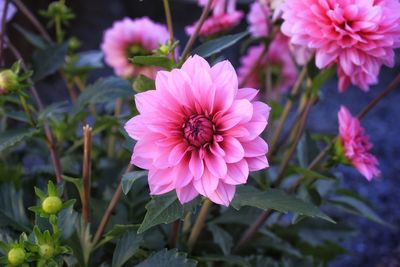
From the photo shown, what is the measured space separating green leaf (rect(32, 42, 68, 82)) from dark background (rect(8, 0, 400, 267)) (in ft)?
3.01

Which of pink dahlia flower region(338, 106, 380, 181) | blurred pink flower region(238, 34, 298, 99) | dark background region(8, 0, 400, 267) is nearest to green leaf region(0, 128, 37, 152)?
pink dahlia flower region(338, 106, 380, 181)

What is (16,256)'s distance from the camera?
20.6 inches

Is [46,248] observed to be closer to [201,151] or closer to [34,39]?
[201,151]

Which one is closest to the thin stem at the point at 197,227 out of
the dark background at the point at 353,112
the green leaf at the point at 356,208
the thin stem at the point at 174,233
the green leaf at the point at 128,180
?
the thin stem at the point at 174,233

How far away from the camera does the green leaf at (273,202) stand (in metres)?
0.59

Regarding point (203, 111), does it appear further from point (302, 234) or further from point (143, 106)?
point (302, 234)

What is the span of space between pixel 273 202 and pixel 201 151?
0.12 metres

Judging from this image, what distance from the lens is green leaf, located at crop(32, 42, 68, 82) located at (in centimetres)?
88

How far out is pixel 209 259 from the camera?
727 millimetres

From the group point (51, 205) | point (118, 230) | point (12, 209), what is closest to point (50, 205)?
point (51, 205)

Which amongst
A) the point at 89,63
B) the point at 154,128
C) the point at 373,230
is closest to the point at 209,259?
the point at 154,128

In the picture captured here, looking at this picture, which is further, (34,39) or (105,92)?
(34,39)

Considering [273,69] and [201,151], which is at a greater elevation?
[201,151]

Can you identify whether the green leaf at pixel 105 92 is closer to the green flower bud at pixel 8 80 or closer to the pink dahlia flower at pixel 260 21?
the green flower bud at pixel 8 80
